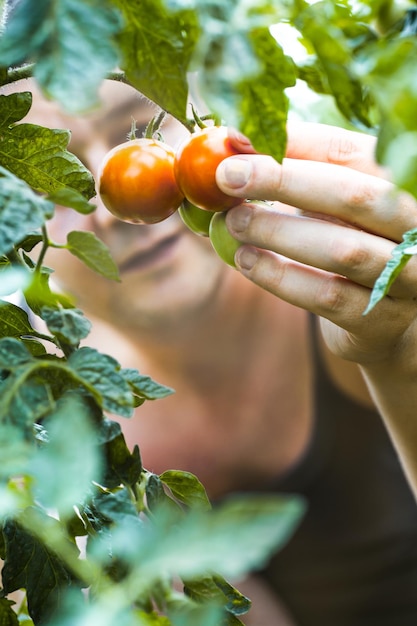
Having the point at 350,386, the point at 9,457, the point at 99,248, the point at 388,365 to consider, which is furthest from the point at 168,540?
the point at 350,386

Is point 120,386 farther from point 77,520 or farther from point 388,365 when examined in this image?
point 388,365

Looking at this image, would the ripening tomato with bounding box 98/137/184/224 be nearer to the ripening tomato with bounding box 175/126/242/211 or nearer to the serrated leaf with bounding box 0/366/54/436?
the ripening tomato with bounding box 175/126/242/211

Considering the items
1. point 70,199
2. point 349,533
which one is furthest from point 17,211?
point 349,533

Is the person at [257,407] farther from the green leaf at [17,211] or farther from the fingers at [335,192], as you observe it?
the green leaf at [17,211]

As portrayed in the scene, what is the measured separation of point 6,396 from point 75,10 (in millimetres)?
129

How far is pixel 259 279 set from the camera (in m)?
0.71

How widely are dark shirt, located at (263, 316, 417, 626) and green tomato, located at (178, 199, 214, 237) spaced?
1.32m

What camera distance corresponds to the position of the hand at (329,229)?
0.62 m

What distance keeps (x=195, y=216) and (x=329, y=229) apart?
0.14 m

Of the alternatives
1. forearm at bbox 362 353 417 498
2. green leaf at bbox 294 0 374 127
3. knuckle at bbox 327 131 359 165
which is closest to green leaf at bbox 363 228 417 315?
green leaf at bbox 294 0 374 127

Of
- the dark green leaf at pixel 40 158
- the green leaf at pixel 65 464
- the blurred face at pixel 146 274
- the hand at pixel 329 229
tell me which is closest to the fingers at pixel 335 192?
the hand at pixel 329 229

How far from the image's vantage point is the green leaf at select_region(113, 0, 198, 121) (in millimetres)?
290

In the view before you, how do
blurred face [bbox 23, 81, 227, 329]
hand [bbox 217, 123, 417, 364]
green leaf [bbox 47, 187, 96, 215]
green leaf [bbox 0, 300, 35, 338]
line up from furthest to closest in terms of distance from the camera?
blurred face [bbox 23, 81, 227, 329] → hand [bbox 217, 123, 417, 364] → green leaf [bbox 0, 300, 35, 338] → green leaf [bbox 47, 187, 96, 215]

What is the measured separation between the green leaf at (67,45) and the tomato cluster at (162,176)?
292 millimetres
